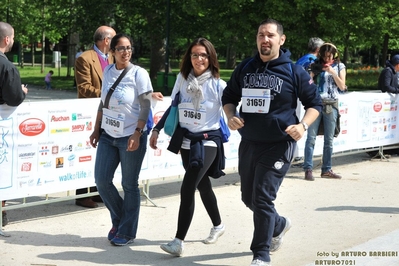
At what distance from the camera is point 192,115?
667cm

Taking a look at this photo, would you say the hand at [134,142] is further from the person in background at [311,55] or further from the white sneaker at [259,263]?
the person in background at [311,55]

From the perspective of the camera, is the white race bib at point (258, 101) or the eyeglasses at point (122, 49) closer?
the white race bib at point (258, 101)

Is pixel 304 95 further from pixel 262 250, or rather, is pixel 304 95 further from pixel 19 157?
pixel 19 157

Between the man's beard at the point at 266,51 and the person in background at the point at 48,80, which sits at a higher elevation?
the man's beard at the point at 266,51

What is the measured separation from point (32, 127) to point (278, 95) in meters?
2.79

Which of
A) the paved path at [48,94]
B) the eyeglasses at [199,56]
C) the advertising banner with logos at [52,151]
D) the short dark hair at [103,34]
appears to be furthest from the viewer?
the paved path at [48,94]

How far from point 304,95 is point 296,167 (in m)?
6.15

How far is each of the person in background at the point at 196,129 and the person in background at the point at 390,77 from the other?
692cm

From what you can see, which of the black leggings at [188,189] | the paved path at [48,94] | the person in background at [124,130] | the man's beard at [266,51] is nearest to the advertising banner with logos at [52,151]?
the person in background at [124,130]

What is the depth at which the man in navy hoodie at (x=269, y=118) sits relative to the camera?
596 cm

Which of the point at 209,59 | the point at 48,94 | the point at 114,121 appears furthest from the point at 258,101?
the point at 48,94

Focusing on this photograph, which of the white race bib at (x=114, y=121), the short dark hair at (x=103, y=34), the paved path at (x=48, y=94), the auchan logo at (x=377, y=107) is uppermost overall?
the short dark hair at (x=103, y=34)

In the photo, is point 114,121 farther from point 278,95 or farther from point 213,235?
point 278,95

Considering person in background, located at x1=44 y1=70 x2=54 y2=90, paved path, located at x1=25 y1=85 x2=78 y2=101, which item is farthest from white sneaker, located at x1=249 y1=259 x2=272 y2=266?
person in background, located at x1=44 y1=70 x2=54 y2=90
